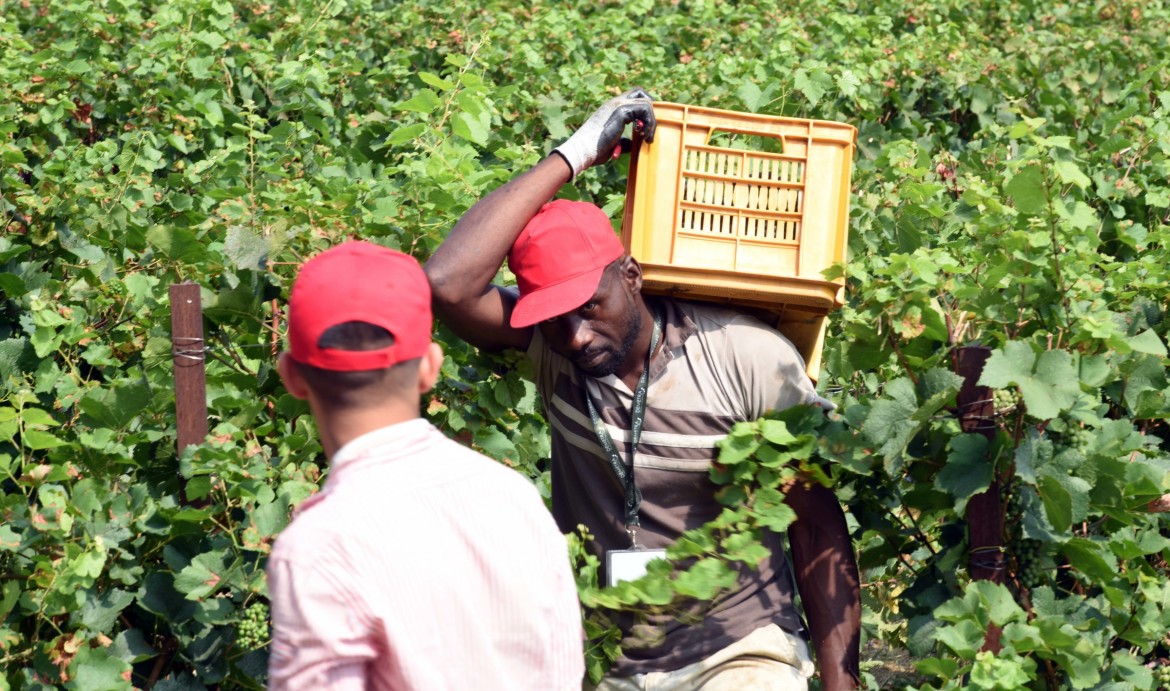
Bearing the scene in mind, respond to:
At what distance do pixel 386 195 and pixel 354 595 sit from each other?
7.68 feet

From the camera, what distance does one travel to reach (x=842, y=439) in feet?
9.53

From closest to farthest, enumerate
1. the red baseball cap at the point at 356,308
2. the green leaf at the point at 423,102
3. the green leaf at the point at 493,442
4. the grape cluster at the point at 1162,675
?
the red baseball cap at the point at 356,308 < the grape cluster at the point at 1162,675 < the green leaf at the point at 493,442 < the green leaf at the point at 423,102

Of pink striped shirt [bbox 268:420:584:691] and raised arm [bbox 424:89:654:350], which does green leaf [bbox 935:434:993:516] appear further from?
pink striped shirt [bbox 268:420:584:691]

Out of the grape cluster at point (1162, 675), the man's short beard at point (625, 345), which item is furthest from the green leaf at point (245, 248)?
the grape cluster at point (1162, 675)

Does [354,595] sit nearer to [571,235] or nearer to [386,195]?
[571,235]

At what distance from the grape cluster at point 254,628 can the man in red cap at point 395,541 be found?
1177 millimetres

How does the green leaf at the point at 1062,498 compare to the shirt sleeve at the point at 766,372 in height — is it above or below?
below

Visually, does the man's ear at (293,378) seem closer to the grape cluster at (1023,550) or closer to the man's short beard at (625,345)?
the man's short beard at (625,345)

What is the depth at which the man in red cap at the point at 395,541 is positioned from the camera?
5.56ft

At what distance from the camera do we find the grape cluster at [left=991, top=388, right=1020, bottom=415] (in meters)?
2.76

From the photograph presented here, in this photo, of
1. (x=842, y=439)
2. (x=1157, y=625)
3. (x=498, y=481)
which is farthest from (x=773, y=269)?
(x=498, y=481)

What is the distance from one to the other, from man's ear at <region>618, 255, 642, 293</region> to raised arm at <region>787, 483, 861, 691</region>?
531 millimetres

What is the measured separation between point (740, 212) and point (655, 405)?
46 centimetres

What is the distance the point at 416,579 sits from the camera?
171 cm
